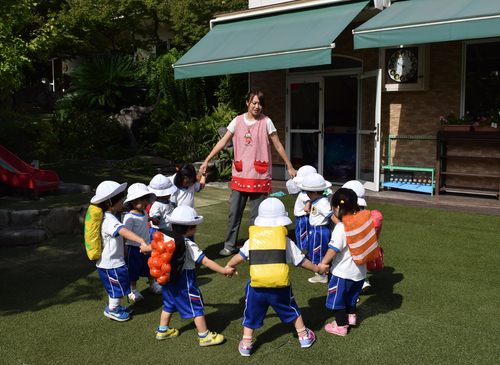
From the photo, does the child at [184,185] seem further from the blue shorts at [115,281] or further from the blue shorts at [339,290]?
the blue shorts at [339,290]

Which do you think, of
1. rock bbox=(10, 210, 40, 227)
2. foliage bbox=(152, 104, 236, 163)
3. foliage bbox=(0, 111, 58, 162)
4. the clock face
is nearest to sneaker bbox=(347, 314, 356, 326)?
rock bbox=(10, 210, 40, 227)

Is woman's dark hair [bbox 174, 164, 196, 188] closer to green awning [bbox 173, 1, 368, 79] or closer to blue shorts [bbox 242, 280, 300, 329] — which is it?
blue shorts [bbox 242, 280, 300, 329]

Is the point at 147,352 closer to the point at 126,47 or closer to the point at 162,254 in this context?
the point at 162,254

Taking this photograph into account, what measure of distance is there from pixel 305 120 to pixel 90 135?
6.14 m

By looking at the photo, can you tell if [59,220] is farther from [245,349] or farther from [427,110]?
[427,110]

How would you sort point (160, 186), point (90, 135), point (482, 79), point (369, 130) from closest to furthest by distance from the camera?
1. point (160, 186)
2. point (482, 79)
3. point (369, 130)
4. point (90, 135)

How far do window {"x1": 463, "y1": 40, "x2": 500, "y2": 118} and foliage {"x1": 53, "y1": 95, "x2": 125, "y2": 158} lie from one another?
8425mm

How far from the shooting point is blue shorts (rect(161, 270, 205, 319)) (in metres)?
3.58

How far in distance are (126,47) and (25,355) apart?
18.4 m

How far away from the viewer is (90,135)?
13070 mm

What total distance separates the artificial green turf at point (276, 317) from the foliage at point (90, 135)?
22.3 feet

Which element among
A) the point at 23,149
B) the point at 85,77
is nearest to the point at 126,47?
the point at 85,77

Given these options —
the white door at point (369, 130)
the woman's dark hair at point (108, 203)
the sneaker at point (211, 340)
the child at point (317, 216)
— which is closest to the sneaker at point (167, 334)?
the sneaker at point (211, 340)

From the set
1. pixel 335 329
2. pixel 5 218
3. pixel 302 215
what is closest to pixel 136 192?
pixel 302 215
